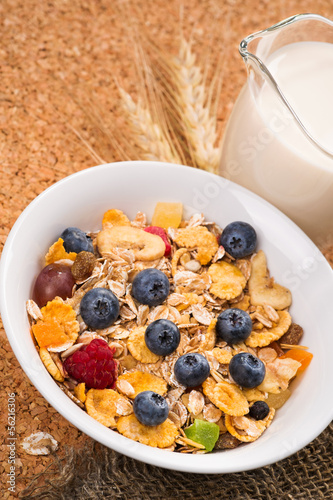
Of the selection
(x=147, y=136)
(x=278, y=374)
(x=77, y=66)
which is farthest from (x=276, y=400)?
(x=77, y=66)

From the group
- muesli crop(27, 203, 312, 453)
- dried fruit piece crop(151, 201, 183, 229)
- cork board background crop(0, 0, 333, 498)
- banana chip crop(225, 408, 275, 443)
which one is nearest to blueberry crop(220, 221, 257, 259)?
muesli crop(27, 203, 312, 453)

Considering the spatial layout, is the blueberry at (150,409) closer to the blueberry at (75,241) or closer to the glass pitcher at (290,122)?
the blueberry at (75,241)

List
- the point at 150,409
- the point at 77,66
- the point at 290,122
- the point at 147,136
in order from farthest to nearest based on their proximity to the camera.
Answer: the point at 77,66 → the point at 147,136 → the point at 290,122 → the point at 150,409

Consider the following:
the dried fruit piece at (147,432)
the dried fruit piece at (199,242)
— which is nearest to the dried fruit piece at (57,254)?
the dried fruit piece at (199,242)

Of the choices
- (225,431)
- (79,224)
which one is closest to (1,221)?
(79,224)

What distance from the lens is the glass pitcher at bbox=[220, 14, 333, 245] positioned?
1.12 meters

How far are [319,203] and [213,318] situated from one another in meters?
0.35

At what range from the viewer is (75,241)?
108 centimetres

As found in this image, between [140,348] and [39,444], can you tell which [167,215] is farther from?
[39,444]

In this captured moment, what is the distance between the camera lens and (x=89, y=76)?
5.42 ft

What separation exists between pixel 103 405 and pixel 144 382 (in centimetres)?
9

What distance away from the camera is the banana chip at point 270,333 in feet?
3.49

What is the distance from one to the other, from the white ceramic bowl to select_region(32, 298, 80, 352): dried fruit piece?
27 mm

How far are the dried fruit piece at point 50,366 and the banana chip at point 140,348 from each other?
0.45 feet
